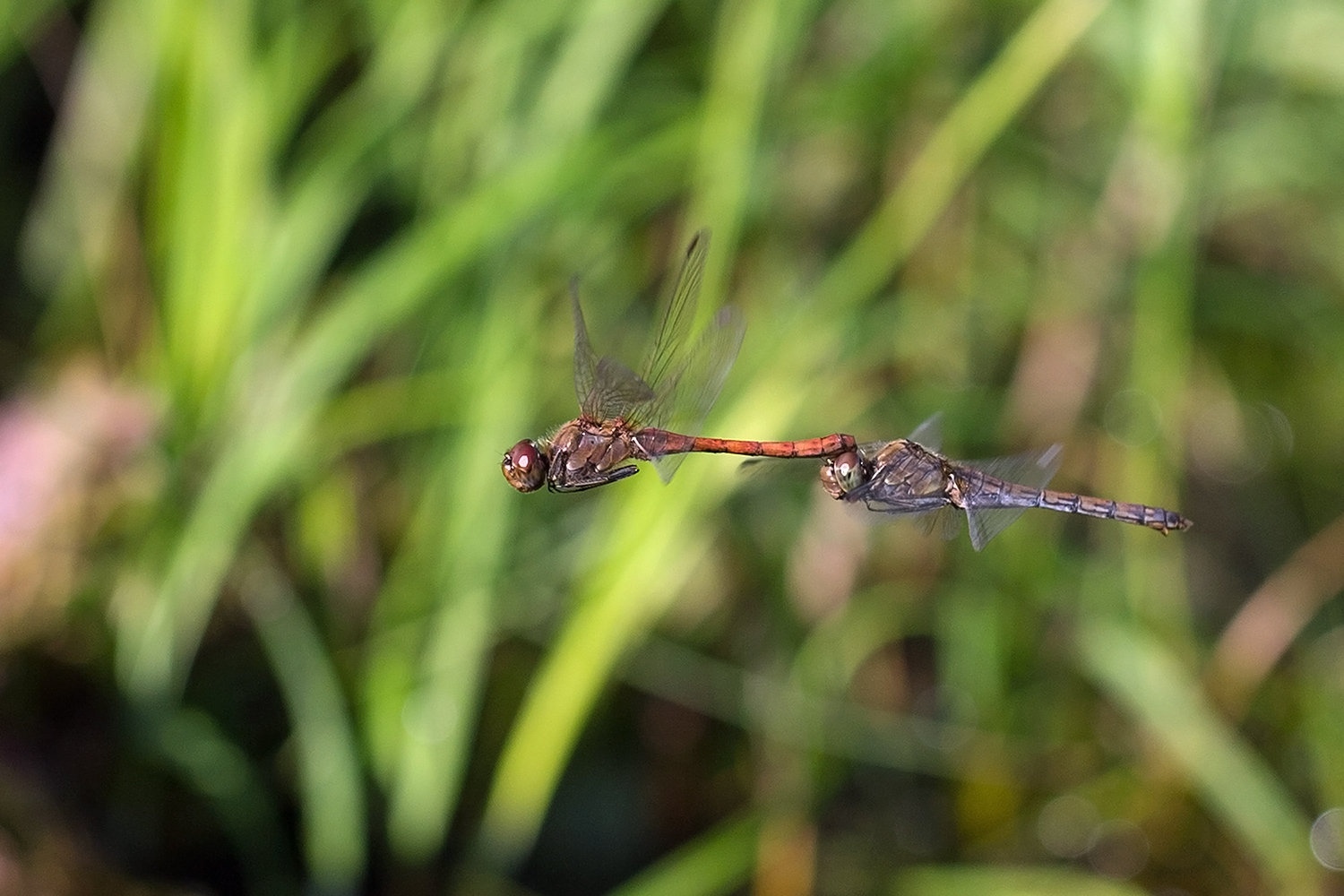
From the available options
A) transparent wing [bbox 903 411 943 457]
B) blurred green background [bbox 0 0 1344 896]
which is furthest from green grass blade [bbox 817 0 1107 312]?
transparent wing [bbox 903 411 943 457]

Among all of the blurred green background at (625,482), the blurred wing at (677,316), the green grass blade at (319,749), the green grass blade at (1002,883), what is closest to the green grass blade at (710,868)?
the blurred green background at (625,482)

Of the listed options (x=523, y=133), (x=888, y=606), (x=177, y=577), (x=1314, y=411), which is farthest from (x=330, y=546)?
(x=1314, y=411)

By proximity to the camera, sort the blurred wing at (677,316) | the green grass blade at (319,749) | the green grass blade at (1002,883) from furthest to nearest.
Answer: the green grass blade at (1002,883), the green grass blade at (319,749), the blurred wing at (677,316)

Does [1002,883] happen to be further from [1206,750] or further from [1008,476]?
[1008,476]

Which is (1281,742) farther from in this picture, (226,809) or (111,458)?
(111,458)

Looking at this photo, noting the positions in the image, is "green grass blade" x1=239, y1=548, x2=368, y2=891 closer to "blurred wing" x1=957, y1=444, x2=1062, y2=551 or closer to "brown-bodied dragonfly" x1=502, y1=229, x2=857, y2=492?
"brown-bodied dragonfly" x1=502, y1=229, x2=857, y2=492

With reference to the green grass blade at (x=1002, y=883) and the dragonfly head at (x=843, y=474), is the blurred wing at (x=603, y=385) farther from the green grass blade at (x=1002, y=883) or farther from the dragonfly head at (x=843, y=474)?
the green grass blade at (x=1002, y=883)

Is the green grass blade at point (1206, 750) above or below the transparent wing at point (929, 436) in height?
below
